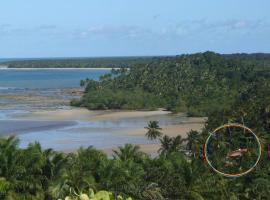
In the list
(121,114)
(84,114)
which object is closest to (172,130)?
(121,114)

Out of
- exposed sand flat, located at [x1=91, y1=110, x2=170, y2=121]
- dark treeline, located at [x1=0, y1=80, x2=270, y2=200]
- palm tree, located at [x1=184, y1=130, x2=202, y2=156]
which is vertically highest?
dark treeline, located at [x1=0, y1=80, x2=270, y2=200]

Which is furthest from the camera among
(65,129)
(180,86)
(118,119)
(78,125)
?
(180,86)

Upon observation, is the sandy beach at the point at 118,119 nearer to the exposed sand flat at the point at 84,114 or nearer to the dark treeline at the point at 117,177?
the exposed sand flat at the point at 84,114

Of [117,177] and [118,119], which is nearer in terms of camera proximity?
[117,177]

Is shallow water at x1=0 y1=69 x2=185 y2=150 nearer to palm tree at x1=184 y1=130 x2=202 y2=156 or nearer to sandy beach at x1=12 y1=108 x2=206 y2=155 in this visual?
sandy beach at x1=12 y1=108 x2=206 y2=155

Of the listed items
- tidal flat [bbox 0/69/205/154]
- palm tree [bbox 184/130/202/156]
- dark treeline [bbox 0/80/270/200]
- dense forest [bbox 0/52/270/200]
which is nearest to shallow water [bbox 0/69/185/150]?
tidal flat [bbox 0/69/205/154]

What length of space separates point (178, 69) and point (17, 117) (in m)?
59.4

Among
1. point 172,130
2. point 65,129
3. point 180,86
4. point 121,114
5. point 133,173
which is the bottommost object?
point 121,114

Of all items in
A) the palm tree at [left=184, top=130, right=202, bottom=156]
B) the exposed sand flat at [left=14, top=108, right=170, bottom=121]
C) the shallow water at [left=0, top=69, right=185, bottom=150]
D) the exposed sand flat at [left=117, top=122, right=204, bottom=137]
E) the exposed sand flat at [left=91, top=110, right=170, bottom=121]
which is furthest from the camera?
the exposed sand flat at [left=91, top=110, right=170, bottom=121]

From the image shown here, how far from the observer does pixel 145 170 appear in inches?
1731

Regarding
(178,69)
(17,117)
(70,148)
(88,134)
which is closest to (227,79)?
(178,69)

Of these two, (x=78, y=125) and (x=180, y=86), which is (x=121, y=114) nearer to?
(x=78, y=125)

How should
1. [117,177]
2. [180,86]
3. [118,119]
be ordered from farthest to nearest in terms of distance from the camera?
[180,86] → [118,119] → [117,177]

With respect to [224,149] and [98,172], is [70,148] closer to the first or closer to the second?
[224,149]
